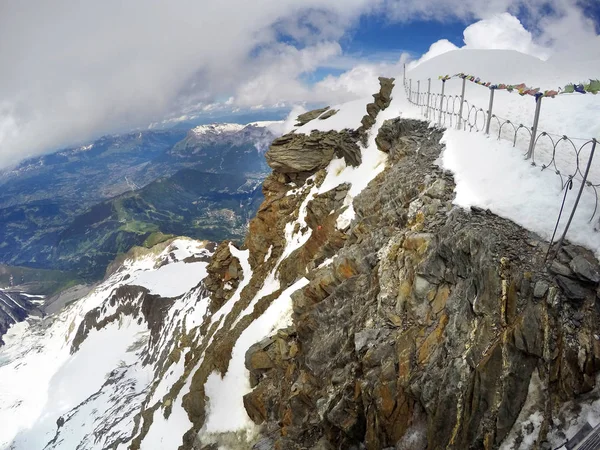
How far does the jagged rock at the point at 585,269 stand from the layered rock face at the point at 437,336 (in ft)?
0.07

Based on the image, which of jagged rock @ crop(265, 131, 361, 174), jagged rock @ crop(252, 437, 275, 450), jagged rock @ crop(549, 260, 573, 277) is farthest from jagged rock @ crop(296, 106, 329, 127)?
jagged rock @ crop(549, 260, 573, 277)

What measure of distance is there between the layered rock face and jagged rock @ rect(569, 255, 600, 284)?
2 centimetres

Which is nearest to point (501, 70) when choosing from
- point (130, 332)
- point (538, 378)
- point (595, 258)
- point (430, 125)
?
point (430, 125)

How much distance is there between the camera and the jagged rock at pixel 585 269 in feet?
23.1

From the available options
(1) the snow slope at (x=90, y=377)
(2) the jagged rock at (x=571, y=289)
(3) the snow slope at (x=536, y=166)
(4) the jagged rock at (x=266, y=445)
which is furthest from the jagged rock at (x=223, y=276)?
(2) the jagged rock at (x=571, y=289)

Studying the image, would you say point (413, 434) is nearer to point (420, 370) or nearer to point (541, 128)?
point (420, 370)

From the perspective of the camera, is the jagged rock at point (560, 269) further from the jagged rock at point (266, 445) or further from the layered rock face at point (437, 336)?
the jagged rock at point (266, 445)

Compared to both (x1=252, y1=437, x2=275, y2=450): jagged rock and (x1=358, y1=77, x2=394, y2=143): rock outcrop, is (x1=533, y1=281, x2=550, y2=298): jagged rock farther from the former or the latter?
(x1=358, y1=77, x2=394, y2=143): rock outcrop

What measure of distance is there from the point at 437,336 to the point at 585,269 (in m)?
A: 3.87

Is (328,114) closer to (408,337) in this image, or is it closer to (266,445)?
(266,445)

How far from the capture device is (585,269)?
23.6ft

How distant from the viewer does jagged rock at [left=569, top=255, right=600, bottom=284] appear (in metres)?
7.05

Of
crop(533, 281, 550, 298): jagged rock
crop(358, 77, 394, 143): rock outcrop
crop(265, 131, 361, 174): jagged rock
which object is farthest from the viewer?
crop(265, 131, 361, 174): jagged rock

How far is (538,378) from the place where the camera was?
714cm
